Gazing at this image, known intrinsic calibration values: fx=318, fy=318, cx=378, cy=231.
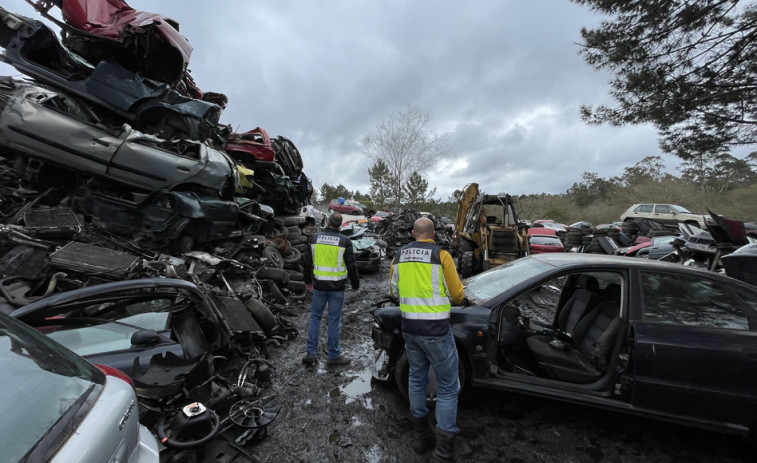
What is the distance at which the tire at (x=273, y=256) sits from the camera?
6.12 meters

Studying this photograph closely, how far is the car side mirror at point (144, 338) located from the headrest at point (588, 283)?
3.89m

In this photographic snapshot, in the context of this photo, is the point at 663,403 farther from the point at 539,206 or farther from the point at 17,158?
the point at 539,206

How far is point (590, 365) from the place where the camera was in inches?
105

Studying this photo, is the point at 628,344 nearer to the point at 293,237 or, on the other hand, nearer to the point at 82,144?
the point at 82,144

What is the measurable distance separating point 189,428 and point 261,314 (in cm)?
225

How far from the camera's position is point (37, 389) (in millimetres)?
1165

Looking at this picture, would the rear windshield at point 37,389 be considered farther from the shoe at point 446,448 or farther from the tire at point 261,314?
the tire at point 261,314

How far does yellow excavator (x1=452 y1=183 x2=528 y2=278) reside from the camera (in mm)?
8258

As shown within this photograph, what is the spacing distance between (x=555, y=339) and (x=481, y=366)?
1103mm

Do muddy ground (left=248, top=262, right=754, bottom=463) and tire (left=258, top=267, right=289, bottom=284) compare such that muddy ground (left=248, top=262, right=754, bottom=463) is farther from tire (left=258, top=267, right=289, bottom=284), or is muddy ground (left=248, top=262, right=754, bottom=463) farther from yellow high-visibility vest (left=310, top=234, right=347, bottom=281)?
tire (left=258, top=267, right=289, bottom=284)

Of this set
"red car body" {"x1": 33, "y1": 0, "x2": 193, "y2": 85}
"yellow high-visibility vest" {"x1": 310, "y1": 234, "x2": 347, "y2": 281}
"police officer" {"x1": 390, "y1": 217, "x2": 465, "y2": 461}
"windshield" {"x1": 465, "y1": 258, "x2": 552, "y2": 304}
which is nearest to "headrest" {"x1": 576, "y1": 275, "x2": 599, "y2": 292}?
"windshield" {"x1": 465, "y1": 258, "x2": 552, "y2": 304}

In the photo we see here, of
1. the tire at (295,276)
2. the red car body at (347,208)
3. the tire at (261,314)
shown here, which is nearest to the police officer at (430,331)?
the tire at (261,314)

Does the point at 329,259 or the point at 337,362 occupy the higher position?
the point at 329,259

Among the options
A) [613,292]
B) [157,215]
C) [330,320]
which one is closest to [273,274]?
[157,215]
